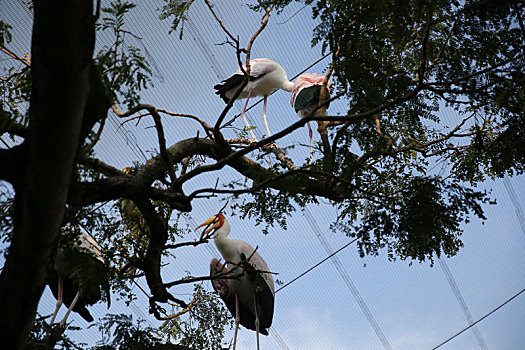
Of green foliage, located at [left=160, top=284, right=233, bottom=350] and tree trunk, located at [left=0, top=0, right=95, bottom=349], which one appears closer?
tree trunk, located at [left=0, top=0, right=95, bottom=349]

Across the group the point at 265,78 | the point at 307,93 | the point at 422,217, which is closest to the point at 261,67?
the point at 265,78

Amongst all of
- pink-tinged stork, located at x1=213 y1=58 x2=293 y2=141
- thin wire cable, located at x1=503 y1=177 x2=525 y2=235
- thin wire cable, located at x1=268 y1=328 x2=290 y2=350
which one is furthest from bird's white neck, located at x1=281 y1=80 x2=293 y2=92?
thin wire cable, located at x1=503 y1=177 x2=525 y2=235

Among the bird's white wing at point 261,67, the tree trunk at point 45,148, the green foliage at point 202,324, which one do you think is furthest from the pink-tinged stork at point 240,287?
the tree trunk at point 45,148

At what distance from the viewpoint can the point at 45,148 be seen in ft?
4.38

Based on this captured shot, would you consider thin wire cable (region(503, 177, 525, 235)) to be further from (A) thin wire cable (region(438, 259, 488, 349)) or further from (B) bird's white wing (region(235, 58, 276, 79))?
(B) bird's white wing (region(235, 58, 276, 79))

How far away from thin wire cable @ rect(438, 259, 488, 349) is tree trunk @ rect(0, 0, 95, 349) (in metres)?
4.59

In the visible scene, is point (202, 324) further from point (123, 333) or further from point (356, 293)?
point (356, 293)

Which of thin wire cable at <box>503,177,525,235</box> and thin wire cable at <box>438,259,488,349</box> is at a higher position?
thin wire cable at <box>503,177,525,235</box>

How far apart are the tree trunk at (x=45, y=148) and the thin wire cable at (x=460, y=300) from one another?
4.59 metres

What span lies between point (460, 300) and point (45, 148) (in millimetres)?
→ 5167

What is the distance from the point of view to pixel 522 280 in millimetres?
5918

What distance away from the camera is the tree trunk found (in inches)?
48.7

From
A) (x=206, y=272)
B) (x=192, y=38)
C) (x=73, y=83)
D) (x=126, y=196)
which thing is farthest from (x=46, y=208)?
(x=206, y=272)

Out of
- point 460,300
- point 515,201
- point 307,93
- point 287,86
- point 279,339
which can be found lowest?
point 460,300
